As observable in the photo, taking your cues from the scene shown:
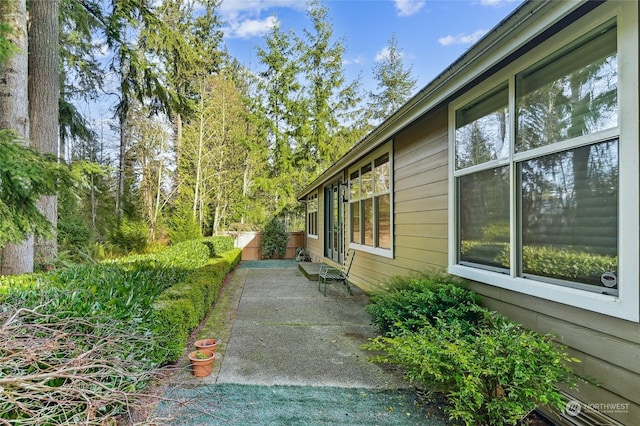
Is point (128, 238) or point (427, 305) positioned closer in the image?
point (427, 305)

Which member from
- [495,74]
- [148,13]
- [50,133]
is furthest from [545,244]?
[148,13]

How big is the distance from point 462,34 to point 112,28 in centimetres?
1198

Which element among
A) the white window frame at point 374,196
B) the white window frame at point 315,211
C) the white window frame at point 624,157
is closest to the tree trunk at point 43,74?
the white window frame at point 374,196

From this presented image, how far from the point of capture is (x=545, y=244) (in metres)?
2.46

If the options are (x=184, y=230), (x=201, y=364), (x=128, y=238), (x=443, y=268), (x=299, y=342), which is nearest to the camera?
(x=201, y=364)

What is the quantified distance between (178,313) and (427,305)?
8.50ft

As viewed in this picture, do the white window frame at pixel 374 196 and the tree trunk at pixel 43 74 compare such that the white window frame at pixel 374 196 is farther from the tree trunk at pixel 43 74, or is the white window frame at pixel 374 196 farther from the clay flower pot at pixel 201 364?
the tree trunk at pixel 43 74

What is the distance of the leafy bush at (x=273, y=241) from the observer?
15594 mm

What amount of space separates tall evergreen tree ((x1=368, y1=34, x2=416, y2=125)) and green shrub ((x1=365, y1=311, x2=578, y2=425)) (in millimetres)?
19519

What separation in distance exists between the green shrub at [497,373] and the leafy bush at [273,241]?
13.5 meters

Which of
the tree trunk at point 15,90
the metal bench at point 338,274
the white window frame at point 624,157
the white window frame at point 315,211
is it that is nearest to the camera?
the white window frame at point 624,157

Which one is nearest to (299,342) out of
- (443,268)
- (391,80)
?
(443,268)

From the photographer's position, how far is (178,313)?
3.48 meters

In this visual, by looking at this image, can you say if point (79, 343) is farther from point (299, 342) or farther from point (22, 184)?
point (299, 342)
